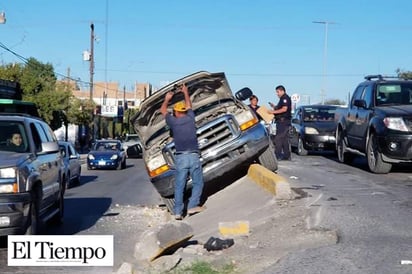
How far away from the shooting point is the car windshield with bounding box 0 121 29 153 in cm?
975

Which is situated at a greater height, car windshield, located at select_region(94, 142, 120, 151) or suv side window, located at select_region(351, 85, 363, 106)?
suv side window, located at select_region(351, 85, 363, 106)

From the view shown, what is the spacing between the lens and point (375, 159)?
46.5 feet

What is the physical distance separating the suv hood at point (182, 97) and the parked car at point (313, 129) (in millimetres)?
9191

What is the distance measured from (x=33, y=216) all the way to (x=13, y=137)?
1399 millimetres

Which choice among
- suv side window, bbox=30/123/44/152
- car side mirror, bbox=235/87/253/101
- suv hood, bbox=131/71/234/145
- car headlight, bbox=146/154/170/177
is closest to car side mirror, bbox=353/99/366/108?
car side mirror, bbox=235/87/253/101

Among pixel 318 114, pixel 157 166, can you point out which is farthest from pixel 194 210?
pixel 318 114

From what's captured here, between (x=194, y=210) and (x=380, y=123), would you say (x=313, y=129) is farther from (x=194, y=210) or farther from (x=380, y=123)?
(x=194, y=210)

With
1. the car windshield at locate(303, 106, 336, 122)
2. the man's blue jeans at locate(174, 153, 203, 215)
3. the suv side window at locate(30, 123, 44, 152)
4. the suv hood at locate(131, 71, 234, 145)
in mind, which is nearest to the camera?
the suv side window at locate(30, 123, 44, 152)

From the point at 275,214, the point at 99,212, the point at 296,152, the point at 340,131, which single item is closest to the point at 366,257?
the point at 275,214

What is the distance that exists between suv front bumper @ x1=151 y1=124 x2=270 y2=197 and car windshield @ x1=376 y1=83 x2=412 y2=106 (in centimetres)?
388

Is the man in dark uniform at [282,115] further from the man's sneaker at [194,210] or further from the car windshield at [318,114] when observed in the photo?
the car windshield at [318,114]

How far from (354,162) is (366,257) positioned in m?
11.8

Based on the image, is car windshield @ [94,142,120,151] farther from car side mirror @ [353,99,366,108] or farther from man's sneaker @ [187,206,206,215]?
man's sneaker @ [187,206,206,215]

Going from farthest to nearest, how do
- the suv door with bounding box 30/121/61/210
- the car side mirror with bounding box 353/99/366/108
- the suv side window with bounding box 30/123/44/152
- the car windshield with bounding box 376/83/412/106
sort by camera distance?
the car side mirror with bounding box 353/99/366/108 < the car windshield with bounding box 376/83/412/106 < the suv side window with bounding box 30/123/44/152 < the suv door with bounding box 30/121/61/210
